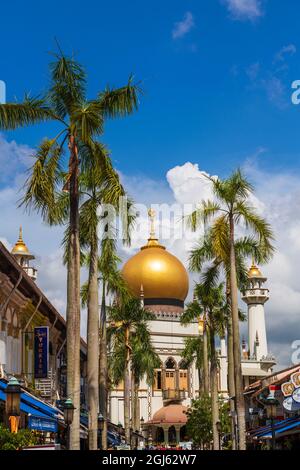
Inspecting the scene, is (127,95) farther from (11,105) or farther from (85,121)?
(11,105)

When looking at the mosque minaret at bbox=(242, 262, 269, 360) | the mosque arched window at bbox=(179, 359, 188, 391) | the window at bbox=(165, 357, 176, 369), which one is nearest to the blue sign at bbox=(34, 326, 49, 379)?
the window at bbox=(165, 357, 176, 369)

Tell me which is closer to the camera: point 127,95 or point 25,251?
point 127,95

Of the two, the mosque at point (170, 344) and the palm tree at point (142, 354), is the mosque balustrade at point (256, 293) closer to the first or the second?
the mosque at point (170, 344)

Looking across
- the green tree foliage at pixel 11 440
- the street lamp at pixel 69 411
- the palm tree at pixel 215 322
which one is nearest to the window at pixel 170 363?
the palm tree at pixel 215 322

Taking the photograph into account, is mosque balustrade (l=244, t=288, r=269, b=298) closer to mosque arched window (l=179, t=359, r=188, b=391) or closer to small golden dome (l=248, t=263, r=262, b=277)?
small golden dome (l=248, t=263, r=262, b=277)

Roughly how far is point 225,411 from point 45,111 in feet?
143

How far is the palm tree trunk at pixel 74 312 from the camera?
20391 mm

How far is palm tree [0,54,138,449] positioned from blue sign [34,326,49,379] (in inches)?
449

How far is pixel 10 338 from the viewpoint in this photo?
106ft

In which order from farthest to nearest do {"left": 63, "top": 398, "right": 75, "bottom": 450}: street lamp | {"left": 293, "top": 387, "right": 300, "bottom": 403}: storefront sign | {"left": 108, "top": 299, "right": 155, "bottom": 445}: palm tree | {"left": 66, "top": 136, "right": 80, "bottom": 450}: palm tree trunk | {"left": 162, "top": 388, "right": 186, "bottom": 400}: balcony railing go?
1. {"left": 162, "top": 388, "right": 186, "bottom": 400}: balcony railing
2. {"left": 108, "top": 299, "right": 155, "bottom": 445}: palm tree
3. {"left": 293, "top": 387, "right": 300, "bottom": 403}: storefront sign
4. {"left": 66, "top": 136, "right": 80, "bottom": 450}: palm tree trunk
5. {"left": 63, "top": 398, "right": 75, "bottom": 450}: street lamp

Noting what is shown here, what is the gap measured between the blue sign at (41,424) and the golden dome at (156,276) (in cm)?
6137

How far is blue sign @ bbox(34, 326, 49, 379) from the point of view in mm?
33469
